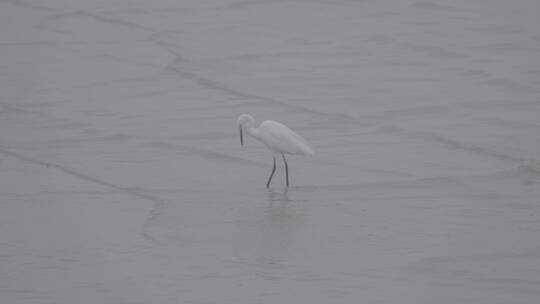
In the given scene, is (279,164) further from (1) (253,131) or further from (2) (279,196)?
(2) (279,196)

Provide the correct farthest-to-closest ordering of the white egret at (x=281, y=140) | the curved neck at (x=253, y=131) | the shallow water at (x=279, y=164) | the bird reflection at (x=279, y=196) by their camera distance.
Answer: the curved neck at (x=253, y=131)
the white egret at (x=281, y=140)
the bird reflection at (x=279, y=196)
the shallow water at (x=279, y=164)

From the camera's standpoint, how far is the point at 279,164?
1208 cm

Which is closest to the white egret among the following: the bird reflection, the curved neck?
the curved neck

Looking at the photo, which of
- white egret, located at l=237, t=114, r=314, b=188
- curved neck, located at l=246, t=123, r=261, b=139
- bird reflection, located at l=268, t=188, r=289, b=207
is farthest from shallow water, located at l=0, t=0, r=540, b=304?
curved neck, located at l=246, t=123, r=261, b=139

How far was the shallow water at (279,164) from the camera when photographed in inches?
312

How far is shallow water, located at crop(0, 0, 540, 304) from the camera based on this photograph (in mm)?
7934

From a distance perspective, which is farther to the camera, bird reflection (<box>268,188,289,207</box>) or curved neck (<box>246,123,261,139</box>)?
curved neck (<box>246,123,261,139</box>)

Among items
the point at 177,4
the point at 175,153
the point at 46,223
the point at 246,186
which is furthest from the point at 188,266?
the point at 177,4

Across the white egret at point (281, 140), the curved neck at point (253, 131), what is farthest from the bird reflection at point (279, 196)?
the curved neck at point (253, 131)

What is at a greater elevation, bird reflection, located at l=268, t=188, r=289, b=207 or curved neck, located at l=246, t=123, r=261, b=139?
curved neck, located at l=246, t=123, r=261, b=139

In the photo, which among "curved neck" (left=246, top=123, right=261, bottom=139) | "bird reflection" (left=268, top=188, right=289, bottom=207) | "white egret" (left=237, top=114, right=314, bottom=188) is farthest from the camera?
"curved neck" (left=246, top=123, right=261, bottom=139)

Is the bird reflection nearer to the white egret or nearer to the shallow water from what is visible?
the shallow water

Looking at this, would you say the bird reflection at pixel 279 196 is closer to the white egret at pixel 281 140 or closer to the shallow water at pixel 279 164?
the shallow water at pixel 279 164

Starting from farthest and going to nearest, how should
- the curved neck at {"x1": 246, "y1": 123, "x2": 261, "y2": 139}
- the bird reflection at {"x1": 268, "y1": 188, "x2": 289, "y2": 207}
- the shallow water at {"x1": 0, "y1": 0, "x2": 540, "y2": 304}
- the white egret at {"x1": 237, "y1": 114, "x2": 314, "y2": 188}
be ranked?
the curved neck at {"x1": 246, "y1": 123, "x2": 261, "y2": 139} → the white egret at {"x1": 237, "y1": 114, "x2": 314, "y2": 188} → the bird reflection at {"x1": 268, "y1": 188, "x2": 289, "y2": 207} → the shallow water at {"x1": 0, "y1": 0, "x2": 540, "y2": 304}
